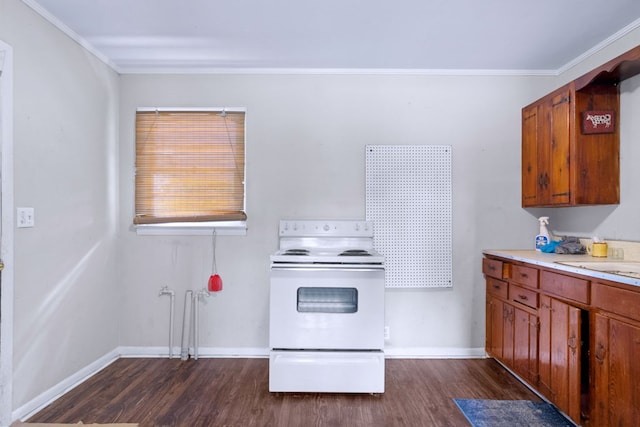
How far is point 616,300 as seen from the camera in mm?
1763

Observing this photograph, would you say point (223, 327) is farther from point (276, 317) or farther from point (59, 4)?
point (59, 4)

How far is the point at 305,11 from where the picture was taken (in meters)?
2.29

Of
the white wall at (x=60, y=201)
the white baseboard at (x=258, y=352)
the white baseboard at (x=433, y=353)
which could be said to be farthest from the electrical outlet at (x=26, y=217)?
the white baseboard at (x=433, y=353)

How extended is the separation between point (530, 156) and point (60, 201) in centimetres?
350

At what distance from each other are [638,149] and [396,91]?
1731 millimetres

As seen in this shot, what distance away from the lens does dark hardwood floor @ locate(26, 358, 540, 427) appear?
85.7 inches

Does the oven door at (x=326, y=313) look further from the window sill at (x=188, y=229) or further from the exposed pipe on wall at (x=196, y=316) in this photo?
the exposed pipe on wall at (x=196, y=316)

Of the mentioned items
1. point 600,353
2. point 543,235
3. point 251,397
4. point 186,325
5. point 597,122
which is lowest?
point 251,397

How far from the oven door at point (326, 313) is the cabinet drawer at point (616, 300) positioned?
1161 millimetres

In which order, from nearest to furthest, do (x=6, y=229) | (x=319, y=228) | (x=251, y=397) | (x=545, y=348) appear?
1. (x=6, y=229)
2. (x=545, y=348)
3. (x=251, y=397)
4. (x=319, y=228)

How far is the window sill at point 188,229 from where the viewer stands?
3.15m

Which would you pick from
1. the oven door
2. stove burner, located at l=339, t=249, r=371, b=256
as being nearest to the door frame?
the oven door

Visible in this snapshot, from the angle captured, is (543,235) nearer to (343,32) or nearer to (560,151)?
(560,151)

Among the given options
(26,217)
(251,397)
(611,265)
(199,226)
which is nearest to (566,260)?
(611,265)
